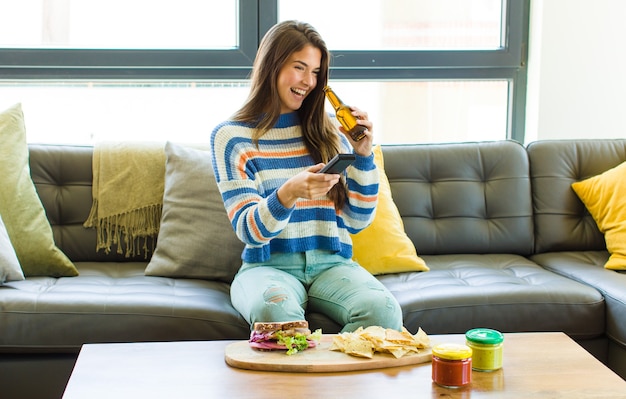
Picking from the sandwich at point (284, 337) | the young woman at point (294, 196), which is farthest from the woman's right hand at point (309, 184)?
the sandwich at point (284, 337)

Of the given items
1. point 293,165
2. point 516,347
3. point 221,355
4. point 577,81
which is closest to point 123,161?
point 293,165

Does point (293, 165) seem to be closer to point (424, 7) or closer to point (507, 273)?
point (507, 273)

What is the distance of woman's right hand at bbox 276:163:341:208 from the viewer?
1938mm

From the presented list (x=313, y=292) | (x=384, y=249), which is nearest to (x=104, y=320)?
(x=313, y=292)

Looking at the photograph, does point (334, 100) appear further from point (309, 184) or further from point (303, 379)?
point (303, 379)

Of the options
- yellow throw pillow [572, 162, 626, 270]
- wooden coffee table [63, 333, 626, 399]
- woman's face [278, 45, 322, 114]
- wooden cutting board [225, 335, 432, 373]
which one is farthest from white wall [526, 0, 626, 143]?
wooden cutting board [225, 335, 432, 373]

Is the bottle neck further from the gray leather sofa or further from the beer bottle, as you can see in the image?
the gray leather sofa

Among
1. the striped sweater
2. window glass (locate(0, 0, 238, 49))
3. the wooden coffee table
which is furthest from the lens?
window glass (locate(0, 0, 238, 49))

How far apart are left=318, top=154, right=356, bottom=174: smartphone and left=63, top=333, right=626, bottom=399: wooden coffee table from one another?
501mm

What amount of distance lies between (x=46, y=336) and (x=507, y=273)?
1.44 m

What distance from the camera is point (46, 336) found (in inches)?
82.7

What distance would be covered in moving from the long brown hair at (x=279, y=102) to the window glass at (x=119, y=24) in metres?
0.93

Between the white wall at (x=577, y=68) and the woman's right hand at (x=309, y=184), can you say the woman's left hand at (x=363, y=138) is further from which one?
the white wall at (x=577, y=68)

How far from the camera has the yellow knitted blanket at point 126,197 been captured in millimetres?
2695
